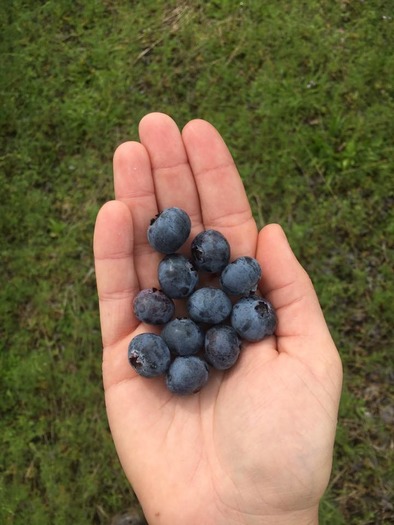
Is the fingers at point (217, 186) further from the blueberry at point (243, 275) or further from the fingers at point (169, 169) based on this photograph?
the blueberry at point (243, 275)

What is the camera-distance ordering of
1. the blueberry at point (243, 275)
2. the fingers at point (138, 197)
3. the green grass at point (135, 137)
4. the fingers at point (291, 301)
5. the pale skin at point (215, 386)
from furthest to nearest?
the green grass at point (135, 137), the fingers at point (138, 197), the blueberry at point (243, 275), the fingers at point (291, 301), the pale skin at point (215, 386)

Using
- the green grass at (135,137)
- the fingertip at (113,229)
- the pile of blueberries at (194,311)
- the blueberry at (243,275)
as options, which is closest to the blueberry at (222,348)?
the pile of blueberries at (194,311)

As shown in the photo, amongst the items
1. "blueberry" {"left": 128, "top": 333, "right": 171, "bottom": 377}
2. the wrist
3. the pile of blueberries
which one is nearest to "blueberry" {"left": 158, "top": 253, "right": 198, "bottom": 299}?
the pile of blueberries

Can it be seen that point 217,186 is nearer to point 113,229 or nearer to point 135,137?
point 113,229

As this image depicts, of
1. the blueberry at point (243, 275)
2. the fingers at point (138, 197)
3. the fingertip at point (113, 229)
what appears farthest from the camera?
the fingers at point (138, 197)

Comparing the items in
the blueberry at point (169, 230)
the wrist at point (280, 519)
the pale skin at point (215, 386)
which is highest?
the blueberry at point (169, 230)

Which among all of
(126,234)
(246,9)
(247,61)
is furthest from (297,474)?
(246,9)
